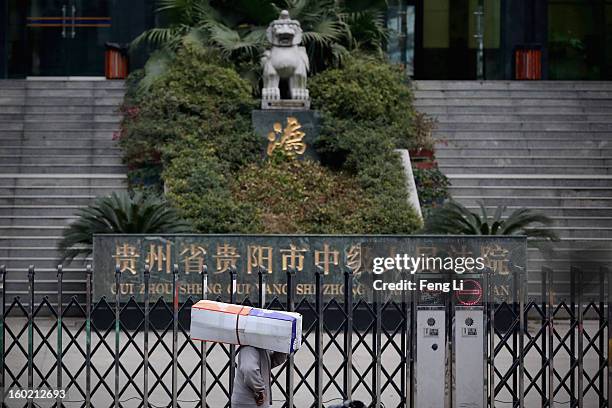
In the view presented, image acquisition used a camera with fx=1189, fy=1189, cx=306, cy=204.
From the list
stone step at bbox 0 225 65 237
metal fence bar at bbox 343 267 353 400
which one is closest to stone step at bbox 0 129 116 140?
stone step at bbox 0 225 65 237

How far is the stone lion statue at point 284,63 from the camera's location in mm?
20047

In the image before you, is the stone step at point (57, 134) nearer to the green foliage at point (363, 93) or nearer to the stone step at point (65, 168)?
the stone step at point (65, 168)

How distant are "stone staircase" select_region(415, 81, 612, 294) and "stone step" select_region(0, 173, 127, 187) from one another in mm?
5733

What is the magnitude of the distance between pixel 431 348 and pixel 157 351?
494cm

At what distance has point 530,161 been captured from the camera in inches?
832

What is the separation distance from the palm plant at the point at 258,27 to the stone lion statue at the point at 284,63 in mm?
1374

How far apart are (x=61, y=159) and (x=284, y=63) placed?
4.35m

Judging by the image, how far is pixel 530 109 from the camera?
23.1m

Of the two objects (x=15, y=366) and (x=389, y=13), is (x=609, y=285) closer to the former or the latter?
(x=15, y=366)

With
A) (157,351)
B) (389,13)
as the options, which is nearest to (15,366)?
(157,351)

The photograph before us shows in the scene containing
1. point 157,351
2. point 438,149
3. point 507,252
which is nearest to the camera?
point 157,351

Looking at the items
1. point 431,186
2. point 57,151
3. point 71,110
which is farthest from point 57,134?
point 431,186
